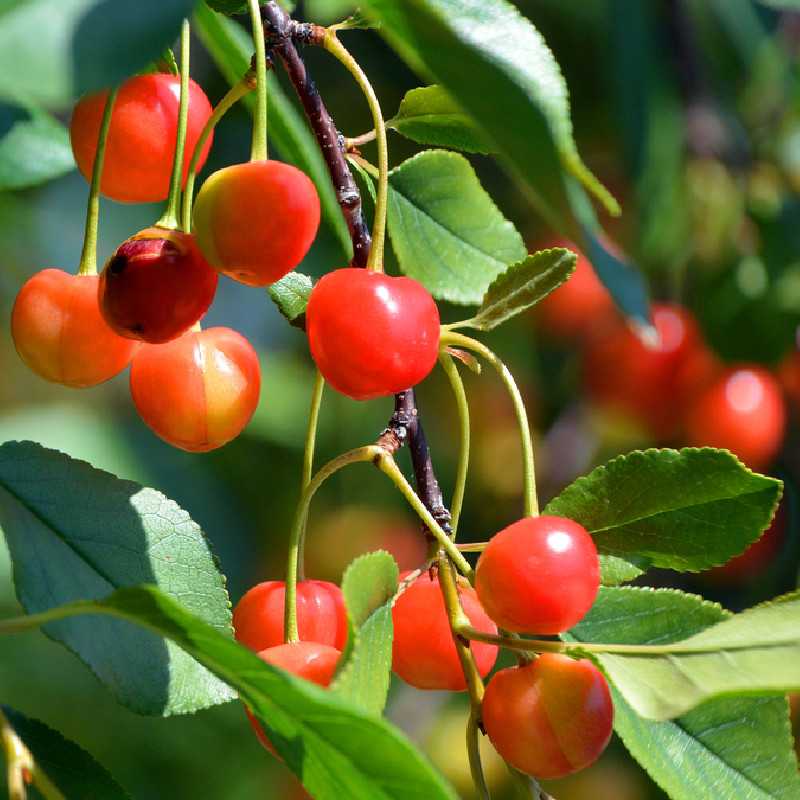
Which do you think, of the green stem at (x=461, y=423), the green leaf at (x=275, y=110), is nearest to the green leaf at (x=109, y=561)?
the green stem at (x=461, y=423)

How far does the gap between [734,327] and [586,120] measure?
642 millimetres

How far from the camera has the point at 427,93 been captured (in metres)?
0.93

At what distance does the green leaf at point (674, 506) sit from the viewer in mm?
828

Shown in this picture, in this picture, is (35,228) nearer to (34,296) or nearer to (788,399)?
(788,399)

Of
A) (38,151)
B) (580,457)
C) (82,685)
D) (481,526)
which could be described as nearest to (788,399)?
(580,457)

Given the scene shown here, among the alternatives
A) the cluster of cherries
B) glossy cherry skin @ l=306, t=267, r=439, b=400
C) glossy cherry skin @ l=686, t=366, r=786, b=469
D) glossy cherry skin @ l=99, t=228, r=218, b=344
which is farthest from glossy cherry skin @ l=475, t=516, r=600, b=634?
glossy cherry skin @ l=686, t=366, r=786, b=469

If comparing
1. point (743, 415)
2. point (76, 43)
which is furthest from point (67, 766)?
point (743, 415)

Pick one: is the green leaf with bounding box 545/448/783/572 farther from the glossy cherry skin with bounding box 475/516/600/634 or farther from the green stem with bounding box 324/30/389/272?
the green stem with bounding box 324/30/389/272

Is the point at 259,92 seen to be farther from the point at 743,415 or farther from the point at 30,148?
the point at 743,415

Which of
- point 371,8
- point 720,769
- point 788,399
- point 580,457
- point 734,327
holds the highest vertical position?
point 371,8

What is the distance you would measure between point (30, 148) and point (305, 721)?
1.49 feet

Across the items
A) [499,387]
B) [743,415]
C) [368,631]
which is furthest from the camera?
[499,387]

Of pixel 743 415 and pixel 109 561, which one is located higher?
pixel 109 561

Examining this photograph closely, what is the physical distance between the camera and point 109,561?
0.80 m
